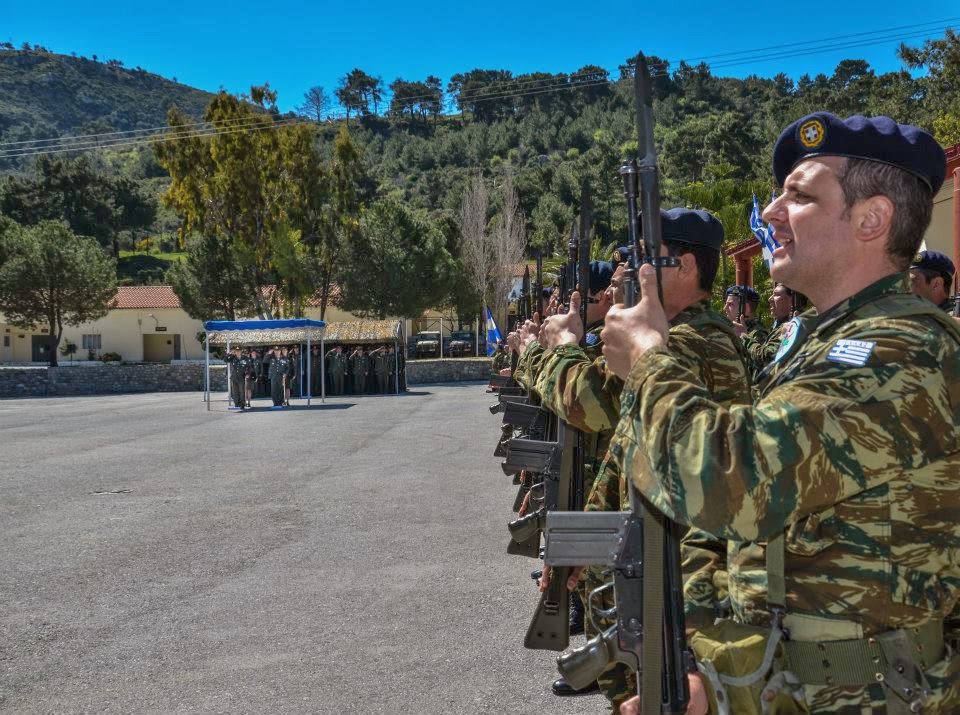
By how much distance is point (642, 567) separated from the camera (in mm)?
1779

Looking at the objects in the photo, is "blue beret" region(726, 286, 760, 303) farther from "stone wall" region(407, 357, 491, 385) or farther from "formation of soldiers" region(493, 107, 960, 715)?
"stone wall" region(407, 357, 491, 385)

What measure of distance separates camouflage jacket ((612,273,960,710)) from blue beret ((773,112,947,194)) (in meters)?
0.23

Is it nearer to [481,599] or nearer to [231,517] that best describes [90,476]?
[231,517]

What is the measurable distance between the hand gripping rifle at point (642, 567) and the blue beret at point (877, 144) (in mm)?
345

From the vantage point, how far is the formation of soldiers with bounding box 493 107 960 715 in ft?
4.56

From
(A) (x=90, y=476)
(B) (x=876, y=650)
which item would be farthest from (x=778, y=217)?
(A) (x=90, y=476)

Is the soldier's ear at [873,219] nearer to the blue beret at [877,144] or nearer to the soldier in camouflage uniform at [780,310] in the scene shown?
the blue beret at [877,144]

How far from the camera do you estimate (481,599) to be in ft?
17.8

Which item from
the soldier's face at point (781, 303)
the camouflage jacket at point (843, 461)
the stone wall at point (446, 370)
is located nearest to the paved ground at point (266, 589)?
the camouflage jacket at point (843, 461)

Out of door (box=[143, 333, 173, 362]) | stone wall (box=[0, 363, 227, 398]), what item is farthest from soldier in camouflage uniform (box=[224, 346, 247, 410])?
door (box=[143, 333, 173, 362])

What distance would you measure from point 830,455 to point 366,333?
29607mm

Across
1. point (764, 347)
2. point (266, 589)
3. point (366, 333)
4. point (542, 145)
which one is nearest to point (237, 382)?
point (366, 333)

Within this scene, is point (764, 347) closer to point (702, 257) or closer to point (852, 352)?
point (702, 257)

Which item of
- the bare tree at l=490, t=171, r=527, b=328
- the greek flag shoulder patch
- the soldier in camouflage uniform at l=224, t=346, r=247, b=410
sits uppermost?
the bare tree at l=490, t=171, r=527, b=328
